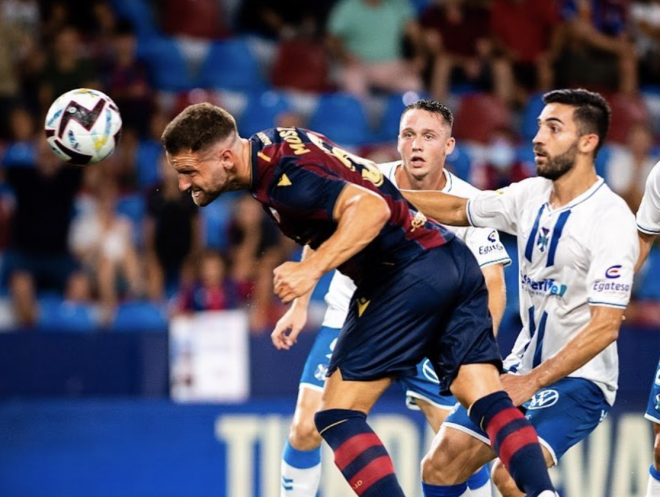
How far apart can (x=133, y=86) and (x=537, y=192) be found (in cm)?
628

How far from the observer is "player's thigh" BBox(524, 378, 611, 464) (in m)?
5.18

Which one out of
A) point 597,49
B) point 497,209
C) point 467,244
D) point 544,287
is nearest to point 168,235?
point 467,244

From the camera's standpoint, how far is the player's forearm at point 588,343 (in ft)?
16.0

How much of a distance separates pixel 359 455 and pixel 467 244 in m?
1.60

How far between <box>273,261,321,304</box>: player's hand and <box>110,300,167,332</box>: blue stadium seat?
17.6ft

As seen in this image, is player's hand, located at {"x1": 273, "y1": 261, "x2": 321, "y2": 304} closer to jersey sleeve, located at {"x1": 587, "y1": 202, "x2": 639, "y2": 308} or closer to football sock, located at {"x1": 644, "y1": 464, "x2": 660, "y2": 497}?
jersey sleeve, located at {"x1": 587, "y1": 202, "x2": 639, "y2": 308}

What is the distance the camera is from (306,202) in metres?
4.60

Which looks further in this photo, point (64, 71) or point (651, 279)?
point (64, 71)

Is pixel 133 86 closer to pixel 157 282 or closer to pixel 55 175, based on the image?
pixel 55 175

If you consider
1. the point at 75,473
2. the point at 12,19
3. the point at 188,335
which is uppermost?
the point at 12,19

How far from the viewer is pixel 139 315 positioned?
9695mm

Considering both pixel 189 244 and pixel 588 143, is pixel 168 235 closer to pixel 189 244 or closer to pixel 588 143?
pixel 189 244

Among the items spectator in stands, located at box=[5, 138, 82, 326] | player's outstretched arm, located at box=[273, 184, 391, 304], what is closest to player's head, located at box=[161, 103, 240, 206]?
player's outstretched arm, located at box=[273, 184, 391, 304]

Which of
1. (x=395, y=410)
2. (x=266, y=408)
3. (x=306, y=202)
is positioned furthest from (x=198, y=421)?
(x=306, y=202)
